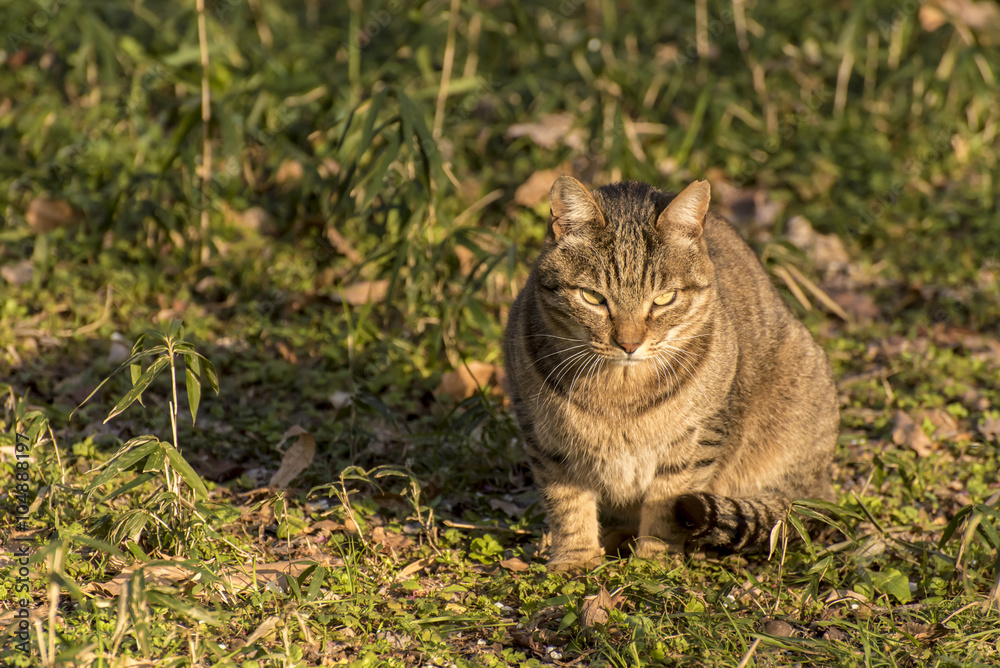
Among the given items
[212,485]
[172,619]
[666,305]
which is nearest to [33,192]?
[212,485]

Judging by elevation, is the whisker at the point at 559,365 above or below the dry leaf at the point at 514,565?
above

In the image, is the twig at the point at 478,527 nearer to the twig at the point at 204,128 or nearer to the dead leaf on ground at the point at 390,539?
the dead leaf on ground at the point at 390,539

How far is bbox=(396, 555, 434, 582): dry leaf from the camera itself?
3.21m

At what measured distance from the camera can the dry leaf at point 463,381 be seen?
4422 millimetres

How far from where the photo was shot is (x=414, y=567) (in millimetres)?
3258

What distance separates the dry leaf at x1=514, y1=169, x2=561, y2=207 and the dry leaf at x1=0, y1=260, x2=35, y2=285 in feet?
9.01

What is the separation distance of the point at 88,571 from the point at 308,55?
4408mm

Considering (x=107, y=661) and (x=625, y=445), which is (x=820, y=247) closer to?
(x=625, y=445)

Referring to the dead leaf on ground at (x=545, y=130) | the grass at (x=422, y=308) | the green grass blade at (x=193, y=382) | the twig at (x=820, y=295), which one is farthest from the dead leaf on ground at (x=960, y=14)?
the green grass blade at (x=193, y=382)

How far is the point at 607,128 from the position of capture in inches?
229

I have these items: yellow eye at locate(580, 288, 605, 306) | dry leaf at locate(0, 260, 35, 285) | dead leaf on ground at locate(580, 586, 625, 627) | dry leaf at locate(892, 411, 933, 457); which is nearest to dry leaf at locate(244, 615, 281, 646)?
dead leaf on ground at locate(580, 586, 625, 627)

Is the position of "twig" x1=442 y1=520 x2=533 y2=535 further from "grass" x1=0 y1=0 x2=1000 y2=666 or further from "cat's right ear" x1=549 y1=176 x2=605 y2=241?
"cat's right ear" x1=549 y1=176 x2=605 y2=241

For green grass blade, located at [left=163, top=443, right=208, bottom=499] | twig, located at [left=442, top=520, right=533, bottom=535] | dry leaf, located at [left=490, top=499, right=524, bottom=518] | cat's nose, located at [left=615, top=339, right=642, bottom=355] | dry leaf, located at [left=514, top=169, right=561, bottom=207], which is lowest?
dry leaf, located at [left=490, top=499, right=524, bottom=518]

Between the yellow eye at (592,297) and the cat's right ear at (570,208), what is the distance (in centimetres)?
22
